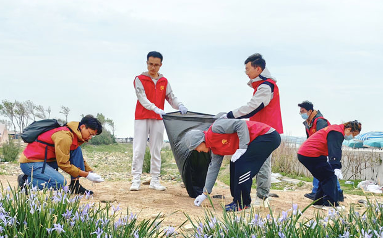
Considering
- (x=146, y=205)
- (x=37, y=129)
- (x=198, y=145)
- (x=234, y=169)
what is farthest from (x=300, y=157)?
(x=37, y=129)

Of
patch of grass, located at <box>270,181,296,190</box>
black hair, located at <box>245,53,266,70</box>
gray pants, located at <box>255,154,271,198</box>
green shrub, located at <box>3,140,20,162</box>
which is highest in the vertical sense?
black hair, located at <box>245,53,266,70</box>

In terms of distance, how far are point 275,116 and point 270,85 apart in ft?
1.26

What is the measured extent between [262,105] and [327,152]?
3.71 feet

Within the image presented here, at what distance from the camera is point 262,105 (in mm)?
4789

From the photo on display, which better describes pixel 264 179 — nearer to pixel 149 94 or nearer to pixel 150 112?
pixel 150 112

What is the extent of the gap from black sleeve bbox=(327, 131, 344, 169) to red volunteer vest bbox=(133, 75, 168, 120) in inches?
90.2

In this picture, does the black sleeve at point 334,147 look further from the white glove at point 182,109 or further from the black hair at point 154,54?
the black hair at point 154,54

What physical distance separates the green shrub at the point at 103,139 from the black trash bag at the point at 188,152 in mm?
17495

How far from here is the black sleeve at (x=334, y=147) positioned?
16.2 ft

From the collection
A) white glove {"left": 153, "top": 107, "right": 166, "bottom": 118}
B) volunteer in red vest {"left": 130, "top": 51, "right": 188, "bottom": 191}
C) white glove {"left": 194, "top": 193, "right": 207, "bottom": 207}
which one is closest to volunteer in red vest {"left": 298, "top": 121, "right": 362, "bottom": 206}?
white glove {"left": 194, "top": 193, "right": 207, "bottom": 207}

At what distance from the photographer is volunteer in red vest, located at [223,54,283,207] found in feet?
15.6

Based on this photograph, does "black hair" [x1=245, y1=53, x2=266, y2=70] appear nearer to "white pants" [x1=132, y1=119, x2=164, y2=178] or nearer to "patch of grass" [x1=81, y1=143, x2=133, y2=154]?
"white pants" [x1=132, y1=119, x2=164, y2=178]

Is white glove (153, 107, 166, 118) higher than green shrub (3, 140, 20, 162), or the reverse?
white glove (153, 107, 166, 118)

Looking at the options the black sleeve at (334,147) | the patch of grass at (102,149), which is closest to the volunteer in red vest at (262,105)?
the black sleeve at (334,147)
